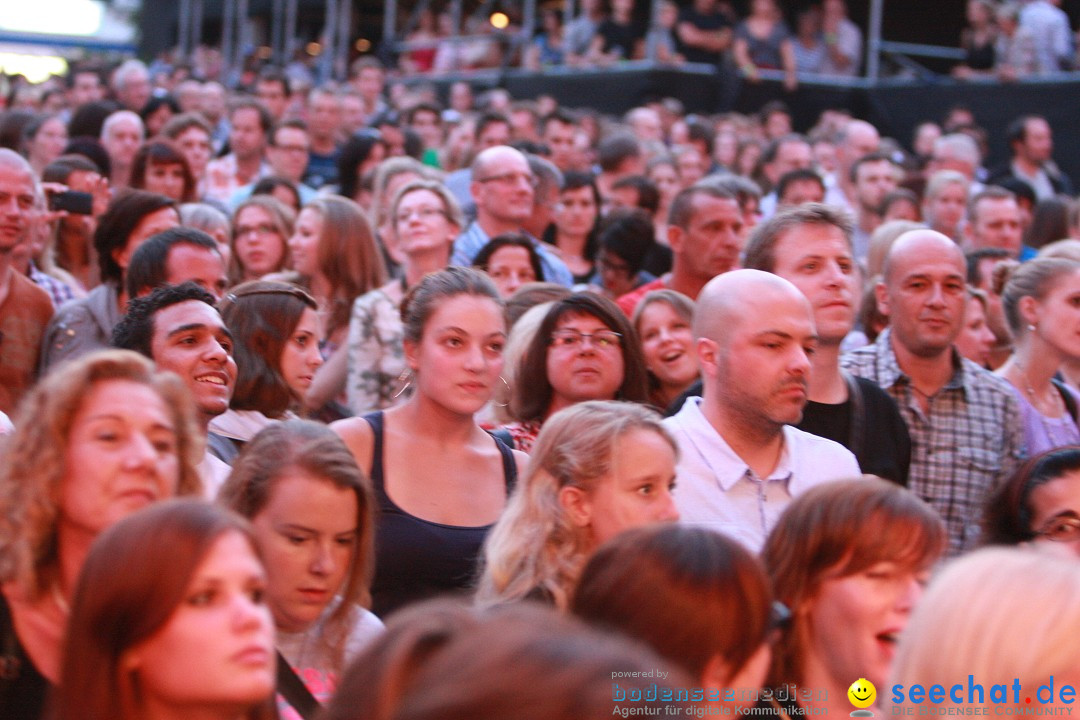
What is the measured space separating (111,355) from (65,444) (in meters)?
0.21

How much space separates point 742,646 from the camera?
2520 millimetres

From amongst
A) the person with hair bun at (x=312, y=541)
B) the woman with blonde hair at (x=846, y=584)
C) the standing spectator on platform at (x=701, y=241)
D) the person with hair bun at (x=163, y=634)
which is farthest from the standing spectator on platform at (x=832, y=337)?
the person with hair bun at (x=163, y=634)

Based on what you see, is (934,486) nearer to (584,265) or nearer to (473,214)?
(584,265)

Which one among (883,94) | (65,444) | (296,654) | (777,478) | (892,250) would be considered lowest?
(296,654)

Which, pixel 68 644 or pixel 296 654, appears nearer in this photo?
pixel 68 644

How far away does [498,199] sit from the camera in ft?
23.4

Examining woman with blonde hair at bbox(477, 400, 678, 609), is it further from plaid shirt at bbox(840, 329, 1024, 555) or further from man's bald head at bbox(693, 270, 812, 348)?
plaid shirt at bbox(840, 329, 1024, 555)

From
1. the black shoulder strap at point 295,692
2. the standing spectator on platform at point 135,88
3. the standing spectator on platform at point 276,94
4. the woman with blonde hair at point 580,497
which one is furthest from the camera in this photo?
the standing spectator on platform at point 276,94

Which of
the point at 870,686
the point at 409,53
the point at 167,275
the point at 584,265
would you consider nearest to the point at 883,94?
the point at 409,53

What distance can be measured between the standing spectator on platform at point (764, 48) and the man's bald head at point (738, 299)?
35.3 ft

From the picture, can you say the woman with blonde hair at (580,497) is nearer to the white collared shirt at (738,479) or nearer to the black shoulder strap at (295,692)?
the white collared shirt at (738,479)

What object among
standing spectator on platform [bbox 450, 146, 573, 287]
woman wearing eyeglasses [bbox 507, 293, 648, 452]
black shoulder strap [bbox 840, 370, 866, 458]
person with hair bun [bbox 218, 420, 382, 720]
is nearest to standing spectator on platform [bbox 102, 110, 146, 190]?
standing spectator on platform [bbox 450, 146, 573, 287]

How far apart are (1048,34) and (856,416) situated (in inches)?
402

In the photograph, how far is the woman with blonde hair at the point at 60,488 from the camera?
259 cm
